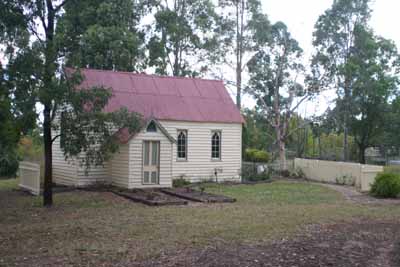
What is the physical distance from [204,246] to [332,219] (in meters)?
4.96

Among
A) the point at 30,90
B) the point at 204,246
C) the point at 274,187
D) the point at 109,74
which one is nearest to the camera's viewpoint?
the point at 204,246

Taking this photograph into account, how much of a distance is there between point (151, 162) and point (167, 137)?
50.1 inches

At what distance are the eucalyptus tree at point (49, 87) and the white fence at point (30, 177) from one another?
3.26 metres

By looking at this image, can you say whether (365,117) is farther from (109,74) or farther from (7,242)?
(7,242)

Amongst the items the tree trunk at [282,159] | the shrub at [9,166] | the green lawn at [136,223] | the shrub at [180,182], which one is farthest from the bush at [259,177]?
the shrub at [9,166]

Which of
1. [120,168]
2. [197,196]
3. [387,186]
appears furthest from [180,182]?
[387,186]

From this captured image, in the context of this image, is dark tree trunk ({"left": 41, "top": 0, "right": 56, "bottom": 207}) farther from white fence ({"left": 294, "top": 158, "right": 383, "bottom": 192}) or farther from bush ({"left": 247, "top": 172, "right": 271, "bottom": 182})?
white fence ({"left": 294, "top": 158, "right": 383, "bottom": 192})

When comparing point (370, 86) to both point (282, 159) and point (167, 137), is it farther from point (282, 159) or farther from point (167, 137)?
point (167, 137)

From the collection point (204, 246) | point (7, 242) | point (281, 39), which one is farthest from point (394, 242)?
point (281, 39)

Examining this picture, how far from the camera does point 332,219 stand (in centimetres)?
1257

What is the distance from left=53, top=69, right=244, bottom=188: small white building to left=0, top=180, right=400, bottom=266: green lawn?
2.48 metres

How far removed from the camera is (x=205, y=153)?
77.2ft

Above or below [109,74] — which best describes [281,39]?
above

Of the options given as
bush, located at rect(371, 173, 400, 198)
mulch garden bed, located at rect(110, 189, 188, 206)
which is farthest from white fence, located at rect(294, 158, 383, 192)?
mulch garden bed, located at rect(110, 189, 188, 206)
